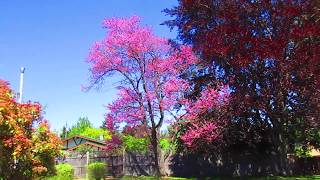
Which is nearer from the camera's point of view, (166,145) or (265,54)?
(265,54)

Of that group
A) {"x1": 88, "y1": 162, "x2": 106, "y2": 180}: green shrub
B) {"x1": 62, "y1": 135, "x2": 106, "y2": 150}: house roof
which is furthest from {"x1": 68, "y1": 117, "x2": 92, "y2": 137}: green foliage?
{"x1": 88, "y1": 162, "x2": 106, "y2": 180}: green shrub

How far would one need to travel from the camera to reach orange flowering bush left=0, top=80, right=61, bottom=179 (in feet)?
45.3

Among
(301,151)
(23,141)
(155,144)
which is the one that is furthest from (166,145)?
(23,141)

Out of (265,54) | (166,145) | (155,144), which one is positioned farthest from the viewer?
(166,145)

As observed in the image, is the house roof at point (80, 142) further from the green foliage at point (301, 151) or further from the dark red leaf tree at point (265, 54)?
the dark red leaf tree at point (265, 54)

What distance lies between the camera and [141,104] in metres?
31.0

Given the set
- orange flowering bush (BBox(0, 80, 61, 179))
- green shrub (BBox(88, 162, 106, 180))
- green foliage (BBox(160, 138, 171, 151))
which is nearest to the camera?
orange flowering bush (BBox(0, 80, 61, 179))

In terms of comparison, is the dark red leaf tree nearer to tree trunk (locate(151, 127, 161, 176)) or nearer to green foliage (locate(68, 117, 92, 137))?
tree trunk (locate(151, 127, 161, 176))

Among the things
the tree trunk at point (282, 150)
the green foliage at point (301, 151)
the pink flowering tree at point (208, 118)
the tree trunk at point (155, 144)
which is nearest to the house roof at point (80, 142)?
the tree trunk at point (155, 144)

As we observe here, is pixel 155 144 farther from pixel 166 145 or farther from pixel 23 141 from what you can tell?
pixel 166 145

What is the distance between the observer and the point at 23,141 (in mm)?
13906

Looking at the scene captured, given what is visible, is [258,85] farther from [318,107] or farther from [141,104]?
[141,104]

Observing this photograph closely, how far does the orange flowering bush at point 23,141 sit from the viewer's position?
544 inches

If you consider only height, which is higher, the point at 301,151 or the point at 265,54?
the point at 265,54
